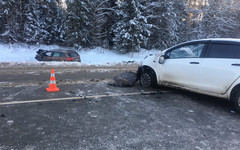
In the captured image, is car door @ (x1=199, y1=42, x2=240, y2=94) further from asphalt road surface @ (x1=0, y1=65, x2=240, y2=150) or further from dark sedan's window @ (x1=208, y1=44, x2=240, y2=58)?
asphalt road surface @ (x1=0, y1=65, x2=240, y2=150)

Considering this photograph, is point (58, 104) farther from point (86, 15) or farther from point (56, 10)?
→ point (56, 10)

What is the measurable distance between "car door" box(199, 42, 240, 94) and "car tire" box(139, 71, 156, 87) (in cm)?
181

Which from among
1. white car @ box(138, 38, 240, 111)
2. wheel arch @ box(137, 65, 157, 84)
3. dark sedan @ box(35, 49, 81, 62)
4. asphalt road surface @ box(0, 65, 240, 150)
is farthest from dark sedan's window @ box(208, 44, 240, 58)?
dark sedan @ box(35, 49, 81, 62)

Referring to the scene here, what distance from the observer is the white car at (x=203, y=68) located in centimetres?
421

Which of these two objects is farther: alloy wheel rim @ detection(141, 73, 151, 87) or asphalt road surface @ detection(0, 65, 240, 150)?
alloy wheel rim @ detection(141, 73, 151, 87)

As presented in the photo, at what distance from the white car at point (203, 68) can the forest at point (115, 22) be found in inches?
622

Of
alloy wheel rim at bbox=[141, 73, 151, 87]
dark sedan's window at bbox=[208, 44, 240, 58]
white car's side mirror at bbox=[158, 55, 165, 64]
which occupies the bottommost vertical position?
alloy wheel rim at bbox=[141, 73, 151, 87]

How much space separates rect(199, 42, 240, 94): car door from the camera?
4176 mm

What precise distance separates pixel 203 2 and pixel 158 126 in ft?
99.8

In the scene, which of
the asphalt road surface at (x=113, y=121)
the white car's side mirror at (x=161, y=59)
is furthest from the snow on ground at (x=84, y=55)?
the asphalt road surface at (x=113, y=121)

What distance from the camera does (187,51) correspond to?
17.5 feet

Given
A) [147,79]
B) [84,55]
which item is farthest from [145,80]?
[84,55]

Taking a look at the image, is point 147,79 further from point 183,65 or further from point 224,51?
point 224,51

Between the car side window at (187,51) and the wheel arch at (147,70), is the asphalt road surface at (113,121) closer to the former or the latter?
the wheel arch at (147,70)
